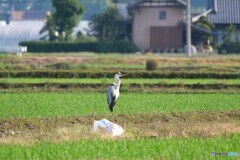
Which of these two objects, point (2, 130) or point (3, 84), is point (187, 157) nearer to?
point (2, 130)

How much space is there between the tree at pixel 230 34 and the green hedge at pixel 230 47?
48 cm

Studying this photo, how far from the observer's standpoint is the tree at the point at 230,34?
56822 mm

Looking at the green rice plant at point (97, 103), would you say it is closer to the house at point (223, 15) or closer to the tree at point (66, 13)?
the tree at point (66, 13)

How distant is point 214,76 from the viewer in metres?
32.2

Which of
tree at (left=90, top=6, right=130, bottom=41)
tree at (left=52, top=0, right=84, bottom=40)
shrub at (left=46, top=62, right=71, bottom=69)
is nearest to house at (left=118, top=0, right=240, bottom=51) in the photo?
tree at (left=90, top=6, right=130, bottom=41)

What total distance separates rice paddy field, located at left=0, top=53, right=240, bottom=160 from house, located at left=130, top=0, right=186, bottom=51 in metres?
26.9

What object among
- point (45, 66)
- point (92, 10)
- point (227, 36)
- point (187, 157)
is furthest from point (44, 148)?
point (92, 10)

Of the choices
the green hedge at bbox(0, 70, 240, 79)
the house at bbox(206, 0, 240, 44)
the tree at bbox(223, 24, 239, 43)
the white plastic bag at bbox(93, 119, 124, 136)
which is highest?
the house at bbox(206, 0, 240, 44)

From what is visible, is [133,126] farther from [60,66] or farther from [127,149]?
[60,66]

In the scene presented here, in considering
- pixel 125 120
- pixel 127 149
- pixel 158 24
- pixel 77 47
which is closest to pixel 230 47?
pixel 158 24

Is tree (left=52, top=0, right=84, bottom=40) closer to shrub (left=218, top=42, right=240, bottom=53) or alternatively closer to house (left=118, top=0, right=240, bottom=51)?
house (left=118, top=0, right=240, bottom=51)

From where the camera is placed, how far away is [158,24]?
197 feet

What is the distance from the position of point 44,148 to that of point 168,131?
414cm

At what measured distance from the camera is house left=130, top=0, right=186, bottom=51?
5853 centimetres
